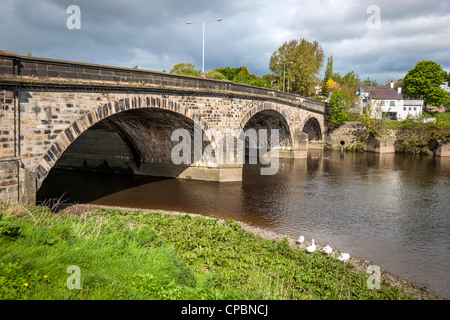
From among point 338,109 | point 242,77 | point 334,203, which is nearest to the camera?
point 334,203

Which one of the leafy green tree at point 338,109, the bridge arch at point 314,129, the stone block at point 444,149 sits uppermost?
the leafy green tree at point 338,109

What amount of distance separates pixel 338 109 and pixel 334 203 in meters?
36.8

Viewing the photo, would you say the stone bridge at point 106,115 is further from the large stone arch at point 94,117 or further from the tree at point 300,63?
the tree at point 300,63

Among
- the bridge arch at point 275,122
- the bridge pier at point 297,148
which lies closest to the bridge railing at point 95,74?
the bridge arch at point 275,122

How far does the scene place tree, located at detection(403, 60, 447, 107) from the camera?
64500mm

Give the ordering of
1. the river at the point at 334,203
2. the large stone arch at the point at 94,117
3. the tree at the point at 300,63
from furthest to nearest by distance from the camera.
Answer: the tree at the point at 300,63 → the large stone arch at the point at 94,117 → the river at the point at 334,203

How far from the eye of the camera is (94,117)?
1577 cm

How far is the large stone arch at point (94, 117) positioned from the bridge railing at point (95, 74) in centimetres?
95

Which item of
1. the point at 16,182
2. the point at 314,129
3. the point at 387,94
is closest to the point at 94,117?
the point at 16,182

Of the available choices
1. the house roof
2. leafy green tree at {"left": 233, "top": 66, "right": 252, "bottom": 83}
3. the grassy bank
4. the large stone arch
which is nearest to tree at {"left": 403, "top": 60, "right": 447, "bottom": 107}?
the house roof

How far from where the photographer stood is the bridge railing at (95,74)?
1231cm

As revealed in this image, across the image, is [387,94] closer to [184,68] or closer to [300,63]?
[300,63]

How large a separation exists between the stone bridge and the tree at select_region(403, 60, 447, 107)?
41.1m
